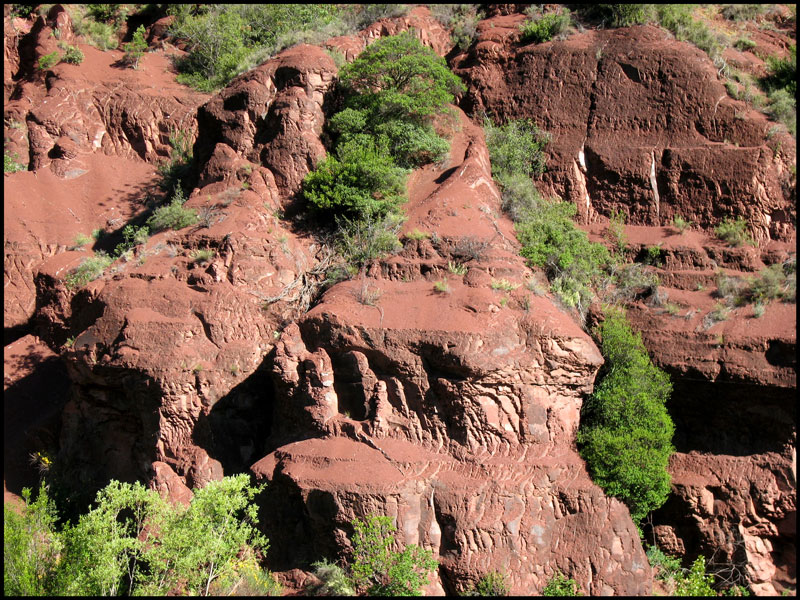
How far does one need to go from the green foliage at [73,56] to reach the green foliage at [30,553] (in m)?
17.2

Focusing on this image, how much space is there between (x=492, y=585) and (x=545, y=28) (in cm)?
1483

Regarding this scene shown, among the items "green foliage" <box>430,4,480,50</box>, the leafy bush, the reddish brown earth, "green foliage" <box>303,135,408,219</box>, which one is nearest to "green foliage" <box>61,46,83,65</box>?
the reddish brown earth

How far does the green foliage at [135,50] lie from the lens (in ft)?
85.5

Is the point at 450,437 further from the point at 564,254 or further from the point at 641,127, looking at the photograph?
the point at 641,127

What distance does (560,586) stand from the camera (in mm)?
12180

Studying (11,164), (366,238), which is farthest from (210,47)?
(366,238)

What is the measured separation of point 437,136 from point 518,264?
522cm

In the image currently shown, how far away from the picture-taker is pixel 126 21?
99.8ft

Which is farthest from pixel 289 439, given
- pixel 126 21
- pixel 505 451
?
pixel 126 21

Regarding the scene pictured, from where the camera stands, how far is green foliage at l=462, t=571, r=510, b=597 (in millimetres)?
12008

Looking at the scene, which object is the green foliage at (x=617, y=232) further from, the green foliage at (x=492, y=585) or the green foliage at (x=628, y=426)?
the green foliage at (x=492, y=585)

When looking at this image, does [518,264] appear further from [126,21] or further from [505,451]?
[126,21]

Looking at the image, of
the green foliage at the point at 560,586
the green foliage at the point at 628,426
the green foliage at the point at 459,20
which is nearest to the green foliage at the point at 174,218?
the green foliage at the point at 628,426

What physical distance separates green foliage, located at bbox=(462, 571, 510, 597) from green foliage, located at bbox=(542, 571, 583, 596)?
75cm
